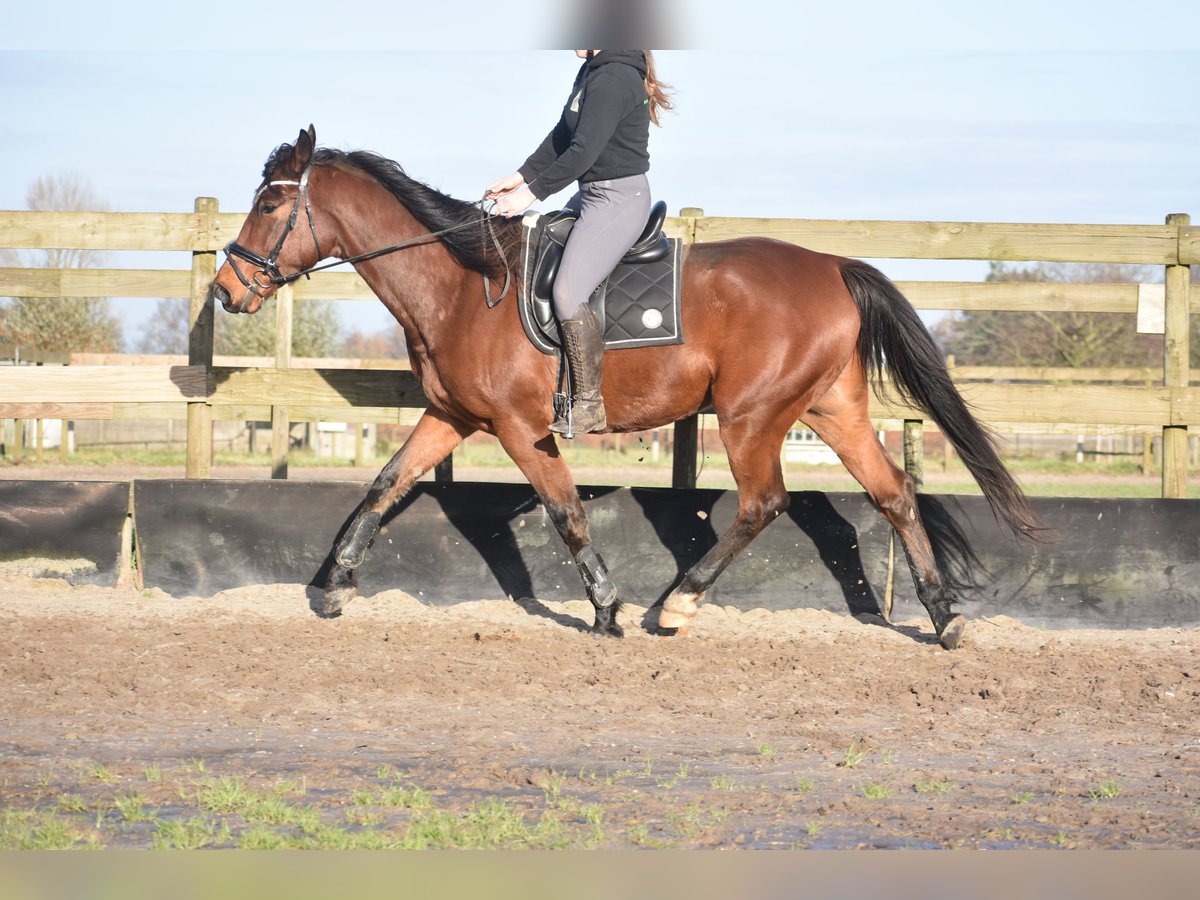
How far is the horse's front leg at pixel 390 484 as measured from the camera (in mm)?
6430

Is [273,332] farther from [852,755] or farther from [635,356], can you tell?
Result: [852,755]

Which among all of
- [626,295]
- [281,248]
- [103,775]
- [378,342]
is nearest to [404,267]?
[281,248]

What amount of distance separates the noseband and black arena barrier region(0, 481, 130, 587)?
194 cm

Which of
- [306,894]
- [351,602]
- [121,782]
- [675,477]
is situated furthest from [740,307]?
[306,894]

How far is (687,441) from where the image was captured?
24.4 feet

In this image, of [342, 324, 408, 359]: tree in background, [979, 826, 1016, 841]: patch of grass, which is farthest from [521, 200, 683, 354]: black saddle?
[342, 324, 408, 359]: tree in background

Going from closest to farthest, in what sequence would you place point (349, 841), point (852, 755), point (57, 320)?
point (349, 841), point (852, 755), point (57, 320)

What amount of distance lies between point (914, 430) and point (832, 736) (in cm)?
330

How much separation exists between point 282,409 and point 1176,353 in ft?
19.6

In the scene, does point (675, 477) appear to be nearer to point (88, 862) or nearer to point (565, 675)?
point (565, 675)

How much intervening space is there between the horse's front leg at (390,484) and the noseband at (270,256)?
1082 mm

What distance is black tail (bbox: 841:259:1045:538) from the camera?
6.16 metres

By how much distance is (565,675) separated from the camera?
5.32 metres

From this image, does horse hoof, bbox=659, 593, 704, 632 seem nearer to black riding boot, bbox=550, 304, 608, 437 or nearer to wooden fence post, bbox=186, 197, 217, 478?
black riding boot, bbox=550, 304, 608, 437
